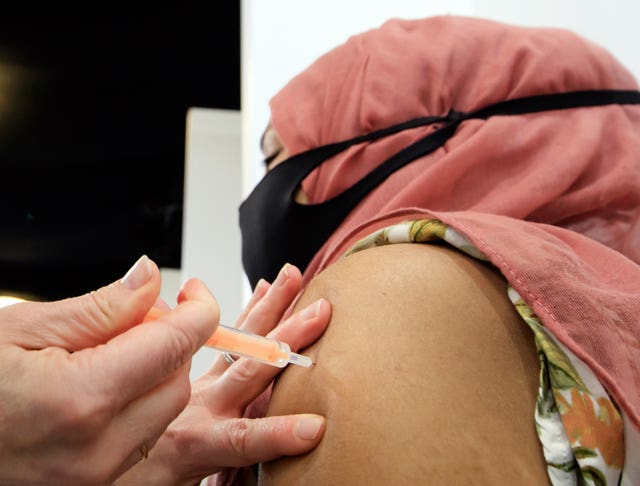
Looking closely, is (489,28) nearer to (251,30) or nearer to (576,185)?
(576,185)

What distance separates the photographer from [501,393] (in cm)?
49

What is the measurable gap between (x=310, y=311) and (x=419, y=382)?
122 millimetres

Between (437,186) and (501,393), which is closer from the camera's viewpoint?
(501,393)

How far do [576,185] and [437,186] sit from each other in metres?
0.16

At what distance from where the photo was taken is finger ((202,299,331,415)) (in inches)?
22.0

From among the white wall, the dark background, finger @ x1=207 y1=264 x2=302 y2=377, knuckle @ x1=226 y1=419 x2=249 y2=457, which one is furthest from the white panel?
knuckle @ x1=226 y1=419 x2=249 y2=457

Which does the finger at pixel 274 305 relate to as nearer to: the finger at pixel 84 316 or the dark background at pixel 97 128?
the finger at pixel 84 316

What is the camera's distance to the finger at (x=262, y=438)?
1.64ft

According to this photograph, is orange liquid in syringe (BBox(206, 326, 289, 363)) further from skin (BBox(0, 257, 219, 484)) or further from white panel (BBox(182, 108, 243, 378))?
white panel (BBox(182, 108, 243, 378))

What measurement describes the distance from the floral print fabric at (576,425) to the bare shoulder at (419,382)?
0.01 m

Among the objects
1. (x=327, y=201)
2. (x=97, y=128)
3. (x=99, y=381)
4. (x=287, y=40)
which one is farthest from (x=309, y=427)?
(x=97, y=128)

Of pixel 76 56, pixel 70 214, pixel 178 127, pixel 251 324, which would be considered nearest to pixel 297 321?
pixel 251 324

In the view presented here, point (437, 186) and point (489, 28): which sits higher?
point (489, 28)

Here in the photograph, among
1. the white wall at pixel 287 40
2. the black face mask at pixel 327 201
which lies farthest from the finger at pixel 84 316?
the white wall at pixel 287 40
